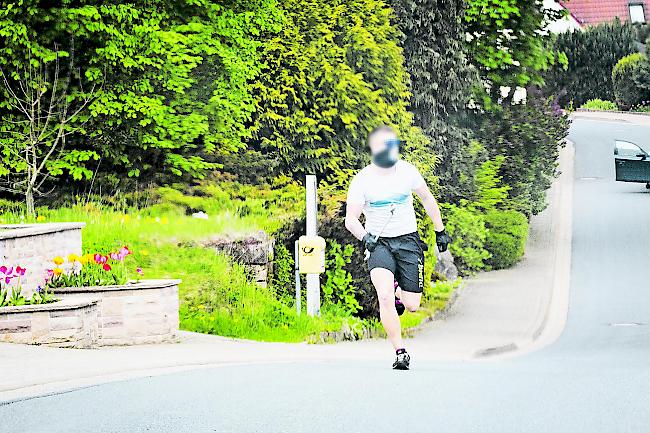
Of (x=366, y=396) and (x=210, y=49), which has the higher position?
(x=210, y=49)

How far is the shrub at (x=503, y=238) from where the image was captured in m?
31.6

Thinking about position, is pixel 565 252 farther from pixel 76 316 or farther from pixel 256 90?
pixel 76 316

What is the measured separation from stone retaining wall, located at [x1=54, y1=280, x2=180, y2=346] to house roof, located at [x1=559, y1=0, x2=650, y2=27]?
272 feet

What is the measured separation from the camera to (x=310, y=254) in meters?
18.5

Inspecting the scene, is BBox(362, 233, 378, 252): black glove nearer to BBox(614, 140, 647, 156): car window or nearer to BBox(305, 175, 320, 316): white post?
BBox(305, 175, 320, 316): white post

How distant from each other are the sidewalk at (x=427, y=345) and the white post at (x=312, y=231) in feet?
2.88

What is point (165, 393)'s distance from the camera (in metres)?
9.75

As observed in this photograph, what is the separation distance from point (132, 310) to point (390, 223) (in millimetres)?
3965

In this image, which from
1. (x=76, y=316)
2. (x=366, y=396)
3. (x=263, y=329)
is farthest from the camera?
(x=263, y=329)

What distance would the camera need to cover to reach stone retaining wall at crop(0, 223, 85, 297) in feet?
46.6

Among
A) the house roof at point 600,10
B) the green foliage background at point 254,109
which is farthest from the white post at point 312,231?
the house roof at point 600,10

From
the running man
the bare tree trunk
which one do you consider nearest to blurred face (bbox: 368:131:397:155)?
the running man

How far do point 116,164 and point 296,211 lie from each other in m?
5.05

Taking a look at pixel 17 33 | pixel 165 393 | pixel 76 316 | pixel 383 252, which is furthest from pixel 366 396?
pixel 17 33
